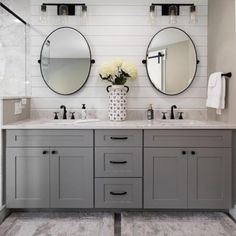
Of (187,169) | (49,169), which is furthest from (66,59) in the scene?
(187,169)

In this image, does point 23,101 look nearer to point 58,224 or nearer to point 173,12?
point 58,224

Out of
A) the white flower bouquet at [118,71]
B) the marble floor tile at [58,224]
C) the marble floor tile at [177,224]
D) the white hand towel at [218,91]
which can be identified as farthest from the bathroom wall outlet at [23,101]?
the white hand towel at [218,91]

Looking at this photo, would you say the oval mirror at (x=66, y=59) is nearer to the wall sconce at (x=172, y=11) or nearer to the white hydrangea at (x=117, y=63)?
the white hydrangea at (x=117, y=63)

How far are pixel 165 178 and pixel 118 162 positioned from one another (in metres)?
0.47

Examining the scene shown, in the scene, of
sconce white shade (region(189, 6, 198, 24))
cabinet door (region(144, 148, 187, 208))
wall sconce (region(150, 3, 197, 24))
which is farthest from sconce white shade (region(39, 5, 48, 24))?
cabinet door (region(144, 148, 187, 208))

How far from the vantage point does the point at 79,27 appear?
11.3ft

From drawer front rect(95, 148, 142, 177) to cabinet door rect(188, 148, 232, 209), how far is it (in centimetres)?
50

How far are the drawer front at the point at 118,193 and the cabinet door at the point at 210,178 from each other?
0.50 m

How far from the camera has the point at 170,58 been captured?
3.44 metres

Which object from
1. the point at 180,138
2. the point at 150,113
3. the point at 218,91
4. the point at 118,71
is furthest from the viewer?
the point at 150,113

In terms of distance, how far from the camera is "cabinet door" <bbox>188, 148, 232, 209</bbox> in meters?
2.83

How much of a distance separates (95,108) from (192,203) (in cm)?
148

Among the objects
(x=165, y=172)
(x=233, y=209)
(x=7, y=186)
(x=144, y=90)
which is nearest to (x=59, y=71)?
(x=144, y=90)

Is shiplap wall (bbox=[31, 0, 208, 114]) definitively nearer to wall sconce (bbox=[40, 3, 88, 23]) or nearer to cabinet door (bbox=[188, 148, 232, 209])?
wall sconce (bbox=[40, 3, 88, 23])
